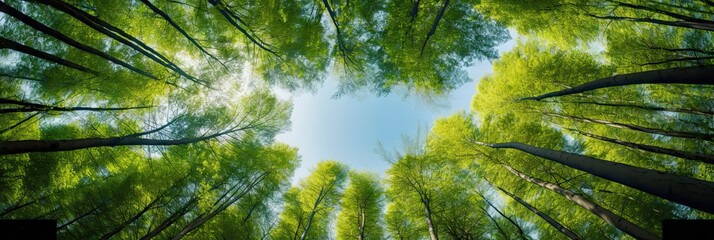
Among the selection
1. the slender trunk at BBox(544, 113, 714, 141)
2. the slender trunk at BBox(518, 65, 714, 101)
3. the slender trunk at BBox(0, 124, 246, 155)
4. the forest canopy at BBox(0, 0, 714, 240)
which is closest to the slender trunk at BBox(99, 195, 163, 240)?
the forest canopy at BBox(0, 0, 714, 240)

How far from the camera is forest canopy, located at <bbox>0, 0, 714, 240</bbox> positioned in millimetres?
6613

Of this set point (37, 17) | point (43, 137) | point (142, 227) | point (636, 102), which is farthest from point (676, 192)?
point (43, 137)

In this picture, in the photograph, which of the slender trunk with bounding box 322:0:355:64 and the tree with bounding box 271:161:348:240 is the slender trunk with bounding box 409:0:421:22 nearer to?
the slender trunk with bounding box 322:0:355:64

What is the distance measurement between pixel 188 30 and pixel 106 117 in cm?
296

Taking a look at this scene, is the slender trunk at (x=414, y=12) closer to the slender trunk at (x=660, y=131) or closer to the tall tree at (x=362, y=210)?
the slender trunk at (x=660, y=131)

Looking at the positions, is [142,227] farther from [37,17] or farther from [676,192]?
[676,192]

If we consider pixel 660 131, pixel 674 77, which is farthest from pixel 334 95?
pixel 660 131

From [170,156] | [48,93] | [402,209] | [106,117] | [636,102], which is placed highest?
[48,93]

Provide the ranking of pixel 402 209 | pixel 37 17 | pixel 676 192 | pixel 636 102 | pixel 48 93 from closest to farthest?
pixel 676 192
pixel 37 17
pixel 48 93
pixel 636 102
pixel 402 209

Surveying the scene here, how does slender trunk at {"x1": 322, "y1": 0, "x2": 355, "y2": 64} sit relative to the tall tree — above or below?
above

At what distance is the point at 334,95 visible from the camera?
8930 mm

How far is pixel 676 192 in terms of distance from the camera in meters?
2.33

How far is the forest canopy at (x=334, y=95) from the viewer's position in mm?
6613

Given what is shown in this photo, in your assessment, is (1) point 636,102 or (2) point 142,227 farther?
(1) point 636,102
